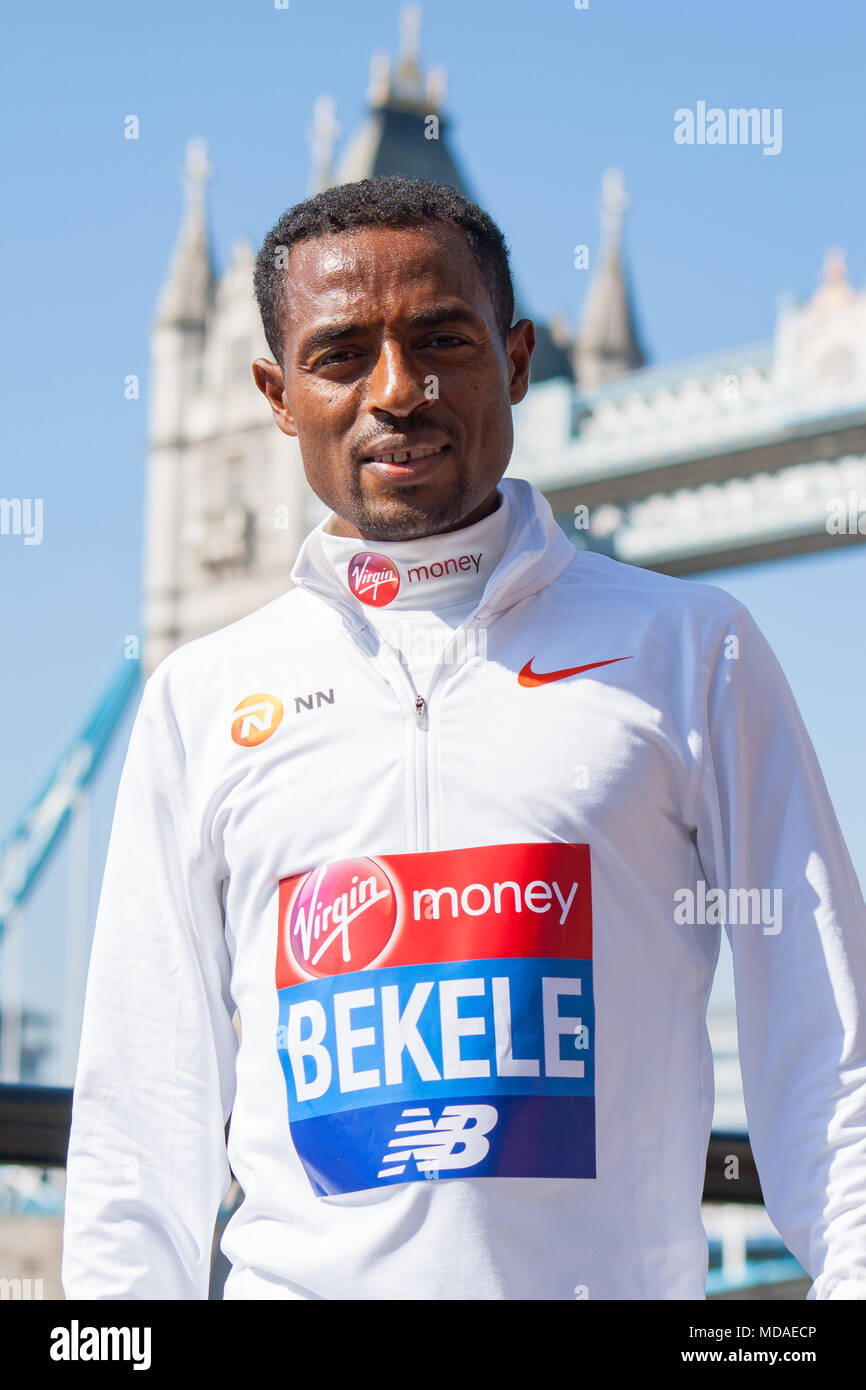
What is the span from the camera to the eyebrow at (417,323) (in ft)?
5.33

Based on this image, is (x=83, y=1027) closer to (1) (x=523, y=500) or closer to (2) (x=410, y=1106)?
(2) (x=410, y=1106)

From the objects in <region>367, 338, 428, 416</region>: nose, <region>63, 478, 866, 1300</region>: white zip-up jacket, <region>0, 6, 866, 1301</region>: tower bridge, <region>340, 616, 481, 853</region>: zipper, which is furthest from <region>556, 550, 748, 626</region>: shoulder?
<region>0, 6, 866, 1301</region>: tower bridge

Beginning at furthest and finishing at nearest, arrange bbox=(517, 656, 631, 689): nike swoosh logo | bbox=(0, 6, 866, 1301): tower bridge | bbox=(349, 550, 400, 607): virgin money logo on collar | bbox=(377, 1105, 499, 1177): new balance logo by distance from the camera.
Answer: bbox=(0, 6, 866, 1301): tower bridge < bbox=(349, 550, 400, 607): virgin money logo on collar < bbox=(517, 656, 631, 689): nike swoosh logo < bbox=(377, 1105, 499, 1177): new balance logo

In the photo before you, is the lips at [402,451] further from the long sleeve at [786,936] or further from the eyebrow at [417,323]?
the long sleeve at [786,936]

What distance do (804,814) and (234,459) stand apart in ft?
105

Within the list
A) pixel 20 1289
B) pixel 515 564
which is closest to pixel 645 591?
pixel 515 564

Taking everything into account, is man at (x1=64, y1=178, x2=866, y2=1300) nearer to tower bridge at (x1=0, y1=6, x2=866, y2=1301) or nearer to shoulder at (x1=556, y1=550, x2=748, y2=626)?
shoulder at (x1=556, y1=550, x2=748, y2=626)

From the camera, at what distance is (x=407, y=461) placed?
1.63m

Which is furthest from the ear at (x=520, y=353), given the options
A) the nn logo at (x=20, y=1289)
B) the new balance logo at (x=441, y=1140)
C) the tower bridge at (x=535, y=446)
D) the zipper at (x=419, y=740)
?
the tower bridge at (x=535, y=446)

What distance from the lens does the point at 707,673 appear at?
156cm

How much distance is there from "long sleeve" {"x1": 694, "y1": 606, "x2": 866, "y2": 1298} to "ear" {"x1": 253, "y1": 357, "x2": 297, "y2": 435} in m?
0.47

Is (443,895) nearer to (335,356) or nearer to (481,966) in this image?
(481,966)

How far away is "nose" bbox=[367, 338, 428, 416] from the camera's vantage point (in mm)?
1607
